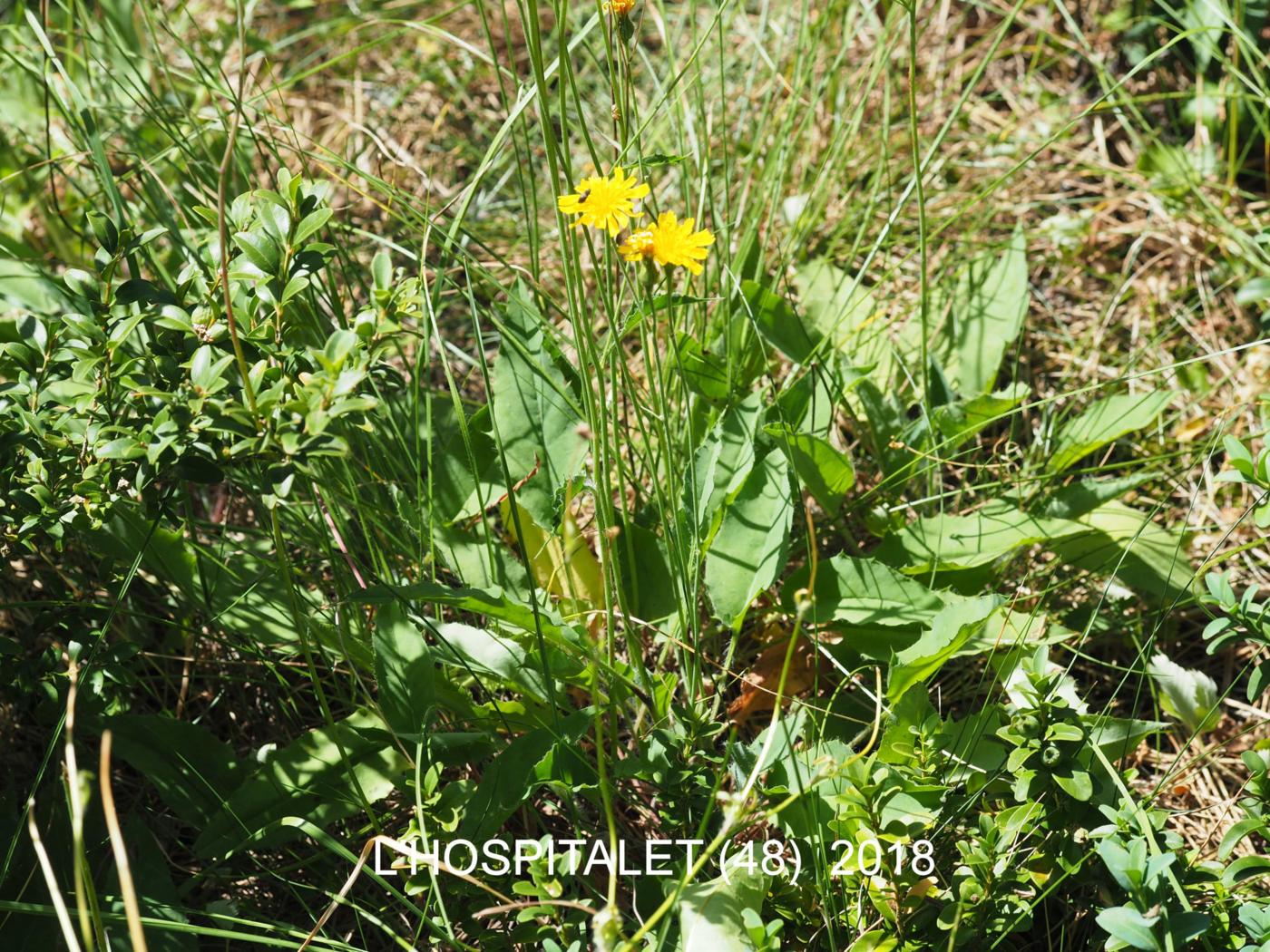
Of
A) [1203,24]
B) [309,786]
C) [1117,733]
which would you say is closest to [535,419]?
[309,786]

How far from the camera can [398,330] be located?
95 centimetres

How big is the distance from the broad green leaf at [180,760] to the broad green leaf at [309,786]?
0.03m

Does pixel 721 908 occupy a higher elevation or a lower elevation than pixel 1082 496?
lower

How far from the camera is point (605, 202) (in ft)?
2.98

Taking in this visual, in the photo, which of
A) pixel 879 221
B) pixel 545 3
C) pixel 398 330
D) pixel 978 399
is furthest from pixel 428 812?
pixel 545 3

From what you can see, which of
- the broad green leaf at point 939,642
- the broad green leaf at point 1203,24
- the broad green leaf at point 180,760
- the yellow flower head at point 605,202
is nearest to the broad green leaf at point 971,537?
the broad green leaf at point 939,642

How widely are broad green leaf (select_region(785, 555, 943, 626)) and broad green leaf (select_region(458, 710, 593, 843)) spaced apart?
0.29 metres

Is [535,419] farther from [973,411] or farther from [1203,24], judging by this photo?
[1203,24]

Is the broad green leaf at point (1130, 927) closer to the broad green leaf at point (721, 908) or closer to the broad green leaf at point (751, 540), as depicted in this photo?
the broad green leaf at point (721, 908)

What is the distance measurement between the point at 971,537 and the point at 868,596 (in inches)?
6.2

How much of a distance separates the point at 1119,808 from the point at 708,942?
404 mm

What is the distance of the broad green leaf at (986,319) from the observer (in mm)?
1454

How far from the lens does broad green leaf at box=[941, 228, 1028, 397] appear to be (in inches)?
57.2

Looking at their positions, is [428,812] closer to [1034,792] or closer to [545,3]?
[1034,792]
